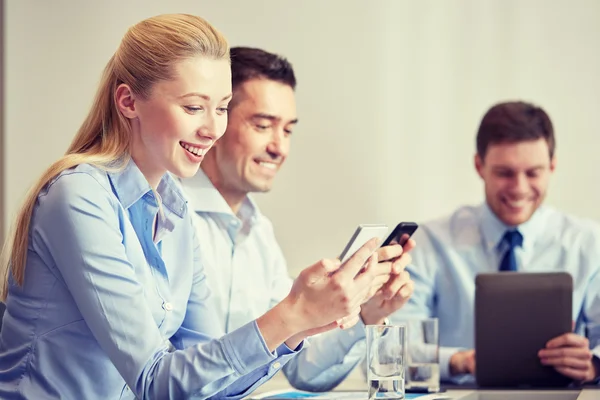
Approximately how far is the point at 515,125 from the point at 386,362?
1.69m

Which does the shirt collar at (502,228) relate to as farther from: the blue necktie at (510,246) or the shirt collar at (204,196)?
the shirt collar at (204,196)

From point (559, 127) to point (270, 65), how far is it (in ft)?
4.70

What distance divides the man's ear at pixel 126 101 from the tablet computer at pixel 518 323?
104cm

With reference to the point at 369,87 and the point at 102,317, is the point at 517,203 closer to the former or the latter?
the point at 369,87

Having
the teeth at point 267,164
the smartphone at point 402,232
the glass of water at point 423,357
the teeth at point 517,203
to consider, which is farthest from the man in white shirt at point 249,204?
the teeth at point 517,203

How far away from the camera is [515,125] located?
3068mm

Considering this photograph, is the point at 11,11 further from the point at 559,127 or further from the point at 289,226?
the point at 559,127

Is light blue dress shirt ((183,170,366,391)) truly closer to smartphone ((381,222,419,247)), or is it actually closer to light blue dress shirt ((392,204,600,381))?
smartphone ((381,222,419,247))

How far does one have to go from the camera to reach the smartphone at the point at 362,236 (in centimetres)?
155

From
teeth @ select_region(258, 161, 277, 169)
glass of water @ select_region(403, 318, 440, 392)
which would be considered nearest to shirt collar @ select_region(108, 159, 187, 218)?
glass of water @ select_region(403, 318, 440, 392)

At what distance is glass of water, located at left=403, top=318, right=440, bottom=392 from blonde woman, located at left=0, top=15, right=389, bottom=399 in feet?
1.60

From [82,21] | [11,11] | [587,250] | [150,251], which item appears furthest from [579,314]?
[11,11]

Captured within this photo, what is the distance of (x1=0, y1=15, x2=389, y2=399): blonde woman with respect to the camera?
4.64 ft

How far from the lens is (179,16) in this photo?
5.34ft
